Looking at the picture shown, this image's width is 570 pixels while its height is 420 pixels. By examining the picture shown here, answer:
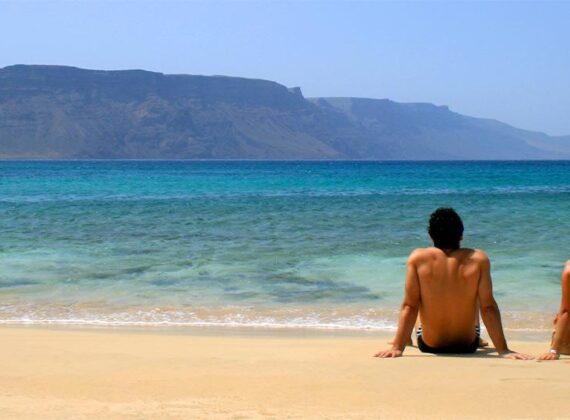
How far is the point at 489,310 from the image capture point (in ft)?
19.2

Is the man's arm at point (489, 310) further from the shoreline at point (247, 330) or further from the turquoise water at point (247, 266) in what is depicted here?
the turquoise water at point (247, 266)

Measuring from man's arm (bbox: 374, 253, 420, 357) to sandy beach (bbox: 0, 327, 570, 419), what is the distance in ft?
0.38

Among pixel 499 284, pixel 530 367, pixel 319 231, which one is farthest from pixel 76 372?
pixel 319 231

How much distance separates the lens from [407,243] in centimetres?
1555

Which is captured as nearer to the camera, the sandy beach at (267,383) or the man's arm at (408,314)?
the sandy beach at (267,383)

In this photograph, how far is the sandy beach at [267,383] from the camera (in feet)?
14.4

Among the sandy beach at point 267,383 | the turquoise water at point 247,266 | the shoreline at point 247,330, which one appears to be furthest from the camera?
the turquoise water at point 247,266

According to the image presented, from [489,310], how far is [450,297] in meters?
0.28

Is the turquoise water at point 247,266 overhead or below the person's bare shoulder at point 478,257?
below

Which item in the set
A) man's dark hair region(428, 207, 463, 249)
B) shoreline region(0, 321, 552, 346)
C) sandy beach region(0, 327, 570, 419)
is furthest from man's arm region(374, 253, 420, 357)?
shoreline region(0, 321, 552, 346)

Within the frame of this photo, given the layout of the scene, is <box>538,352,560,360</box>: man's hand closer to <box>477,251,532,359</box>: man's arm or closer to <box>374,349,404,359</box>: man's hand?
<box>477,251,532,359</box>: man's arm

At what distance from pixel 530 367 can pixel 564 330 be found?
55 cm

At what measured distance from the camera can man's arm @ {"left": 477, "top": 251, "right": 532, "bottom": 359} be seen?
18.9 feet

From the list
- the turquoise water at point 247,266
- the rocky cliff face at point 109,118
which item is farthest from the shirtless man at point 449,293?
the rocky cliff face at point 109,118
